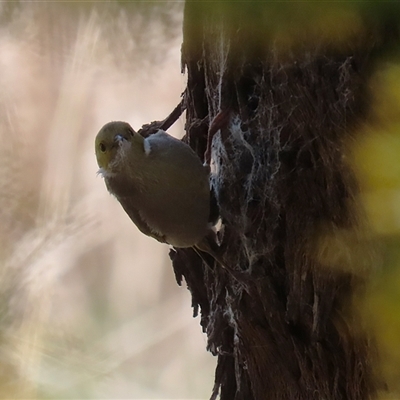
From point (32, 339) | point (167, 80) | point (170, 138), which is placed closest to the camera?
point (170, 138)

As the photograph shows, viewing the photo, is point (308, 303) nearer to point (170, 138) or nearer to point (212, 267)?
point (212, 267)

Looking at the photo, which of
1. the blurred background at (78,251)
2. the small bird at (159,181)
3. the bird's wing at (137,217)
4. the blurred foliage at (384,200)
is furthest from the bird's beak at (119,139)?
the blurred foliage at (384,200)

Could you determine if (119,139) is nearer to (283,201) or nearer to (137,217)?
(137,217)

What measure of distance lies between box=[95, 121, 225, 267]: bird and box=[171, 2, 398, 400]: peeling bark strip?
68mm

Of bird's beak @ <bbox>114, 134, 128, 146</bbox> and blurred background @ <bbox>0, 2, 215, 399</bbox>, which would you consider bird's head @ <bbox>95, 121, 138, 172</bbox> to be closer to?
bird's beak @ <bbox>114, 134, 128, 146</bbox>

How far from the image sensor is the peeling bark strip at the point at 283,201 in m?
0.82

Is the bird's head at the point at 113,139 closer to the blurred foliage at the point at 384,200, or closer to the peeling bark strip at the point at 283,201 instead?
the peeling bark strip at the point at 283,201

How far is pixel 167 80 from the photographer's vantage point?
1.66 meters

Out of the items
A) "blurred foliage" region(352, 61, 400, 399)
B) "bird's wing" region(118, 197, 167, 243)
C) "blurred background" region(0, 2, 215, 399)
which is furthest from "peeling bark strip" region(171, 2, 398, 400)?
"blurred background" region(0, 2, 215, 399)

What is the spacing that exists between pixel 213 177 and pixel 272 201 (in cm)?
31

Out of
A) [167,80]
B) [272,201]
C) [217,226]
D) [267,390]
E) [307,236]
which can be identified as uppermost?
[167,80]

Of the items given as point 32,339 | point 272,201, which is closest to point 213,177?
point 272,201

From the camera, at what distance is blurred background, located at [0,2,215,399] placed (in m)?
1.63

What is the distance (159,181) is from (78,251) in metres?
0.92
